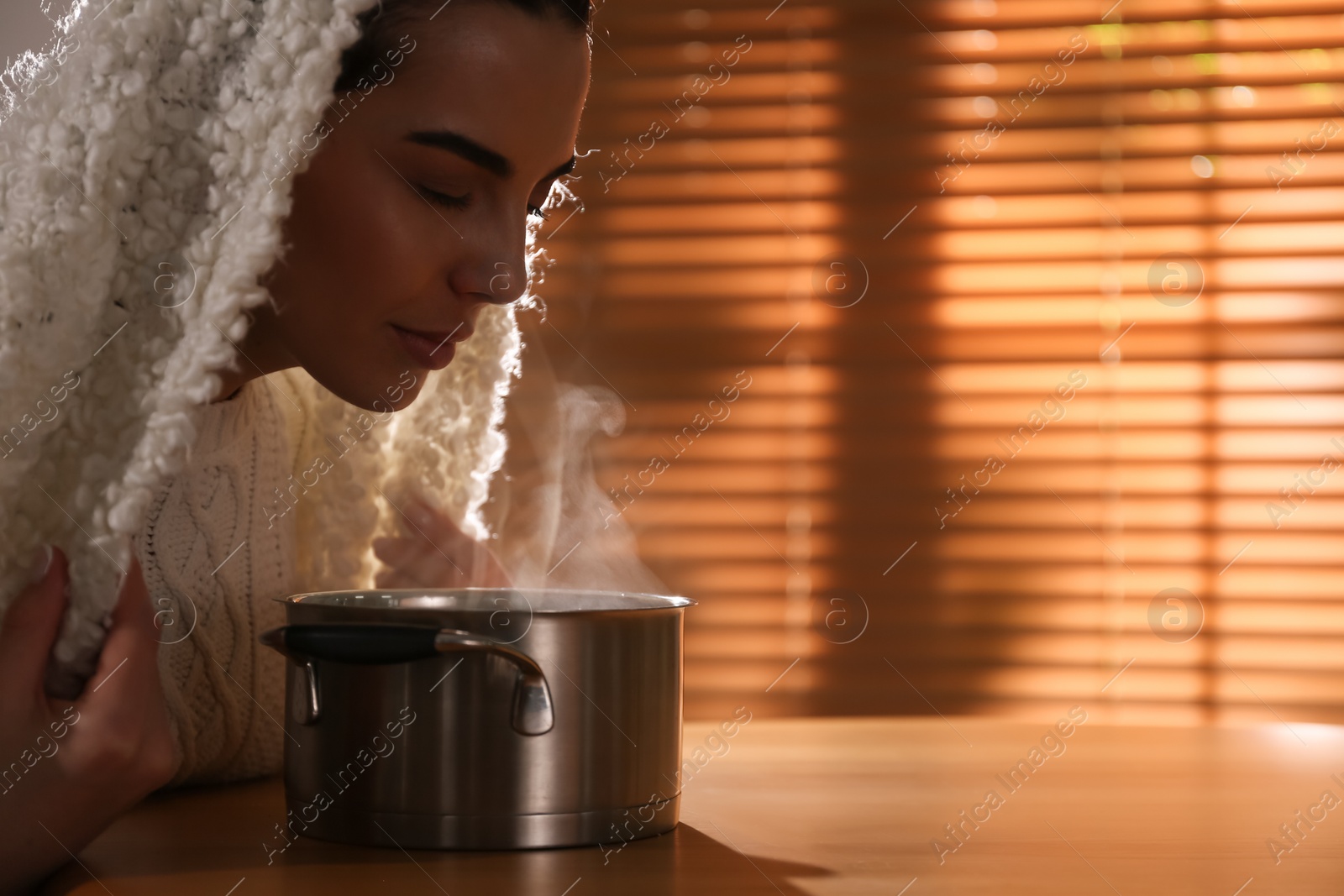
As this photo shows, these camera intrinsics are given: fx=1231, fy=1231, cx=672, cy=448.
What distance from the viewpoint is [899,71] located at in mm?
2184

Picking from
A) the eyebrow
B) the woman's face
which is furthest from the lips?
the eyebrow

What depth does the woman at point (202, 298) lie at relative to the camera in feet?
2.27

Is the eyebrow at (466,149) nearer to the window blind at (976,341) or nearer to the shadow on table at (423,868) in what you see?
the shadow on table at (423,868)

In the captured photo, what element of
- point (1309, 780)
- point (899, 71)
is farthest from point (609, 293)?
point (1309, 780)

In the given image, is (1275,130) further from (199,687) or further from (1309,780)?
(199,687)

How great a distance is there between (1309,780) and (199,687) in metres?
0.77

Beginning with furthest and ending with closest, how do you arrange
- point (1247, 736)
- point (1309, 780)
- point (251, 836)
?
point (1247, 736), point (1309, 780), point (251, 836)

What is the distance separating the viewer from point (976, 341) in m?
2.18

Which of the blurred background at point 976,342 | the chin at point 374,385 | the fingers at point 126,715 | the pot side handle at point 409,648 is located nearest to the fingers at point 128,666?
the fingers at point 126,715

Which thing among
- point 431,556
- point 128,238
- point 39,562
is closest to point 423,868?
point 39,562

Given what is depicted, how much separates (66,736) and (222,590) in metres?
0.23

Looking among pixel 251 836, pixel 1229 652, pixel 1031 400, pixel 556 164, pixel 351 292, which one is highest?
pixel 1031 400

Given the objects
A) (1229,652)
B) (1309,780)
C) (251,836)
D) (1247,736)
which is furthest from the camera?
(1229,652)

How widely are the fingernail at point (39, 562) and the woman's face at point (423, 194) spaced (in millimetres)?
227
